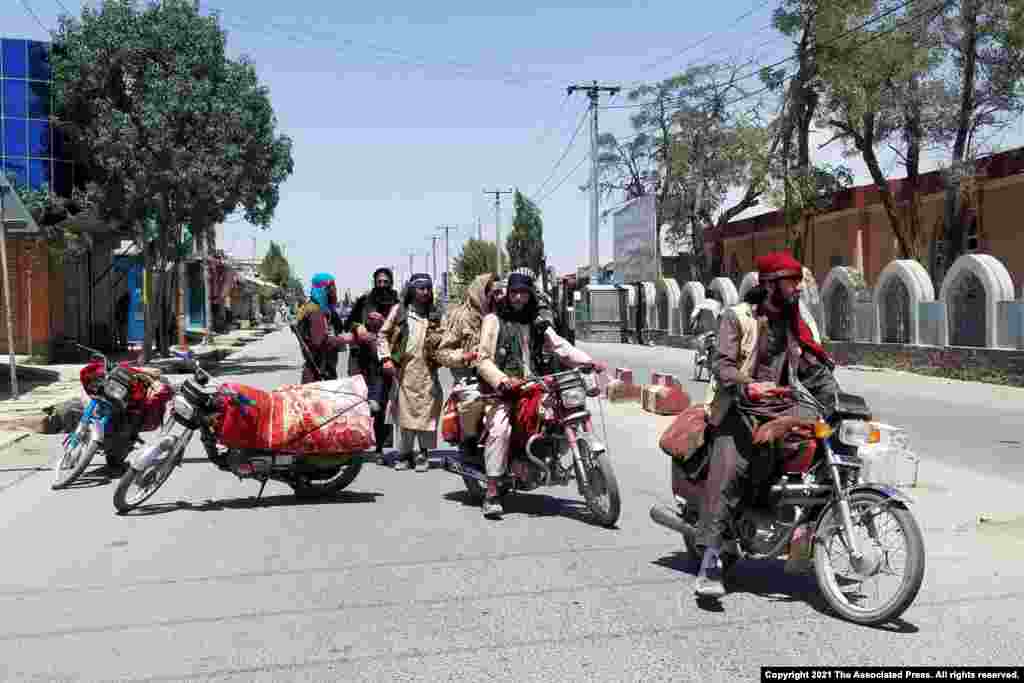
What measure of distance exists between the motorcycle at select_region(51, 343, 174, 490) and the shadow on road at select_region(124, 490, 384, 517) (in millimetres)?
1078

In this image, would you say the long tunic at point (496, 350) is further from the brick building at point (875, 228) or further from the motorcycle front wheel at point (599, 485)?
the brick building at point (875, 228)

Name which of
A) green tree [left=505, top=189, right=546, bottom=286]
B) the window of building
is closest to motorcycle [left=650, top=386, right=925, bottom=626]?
the window of building

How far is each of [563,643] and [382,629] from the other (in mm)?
852

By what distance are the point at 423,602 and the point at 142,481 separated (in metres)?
3.47

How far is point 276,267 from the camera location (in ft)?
384

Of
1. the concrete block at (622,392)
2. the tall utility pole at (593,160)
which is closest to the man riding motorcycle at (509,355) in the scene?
the concrete block at (622,392)

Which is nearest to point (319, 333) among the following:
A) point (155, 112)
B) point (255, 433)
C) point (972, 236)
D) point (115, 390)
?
point (115, 390)

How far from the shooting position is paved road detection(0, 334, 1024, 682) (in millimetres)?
4414

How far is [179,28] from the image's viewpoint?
24203 mm

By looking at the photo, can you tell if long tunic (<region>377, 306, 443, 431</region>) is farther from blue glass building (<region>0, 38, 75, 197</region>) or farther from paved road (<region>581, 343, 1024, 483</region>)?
blue glass building (<region>0, 38, 75, 197</region>)

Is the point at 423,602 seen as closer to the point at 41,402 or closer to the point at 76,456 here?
the point at 76,456

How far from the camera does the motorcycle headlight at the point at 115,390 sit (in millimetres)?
8909

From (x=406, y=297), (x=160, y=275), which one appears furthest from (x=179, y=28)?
(x=406, y=297)

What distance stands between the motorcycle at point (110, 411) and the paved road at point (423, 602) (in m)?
0.95
